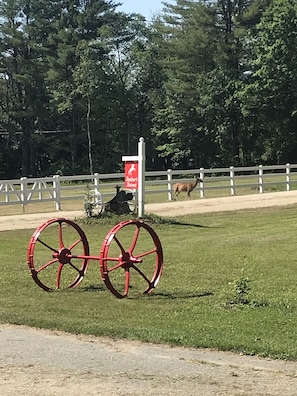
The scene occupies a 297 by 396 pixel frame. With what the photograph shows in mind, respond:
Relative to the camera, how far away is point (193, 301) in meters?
8.62

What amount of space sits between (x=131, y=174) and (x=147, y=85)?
50054mm

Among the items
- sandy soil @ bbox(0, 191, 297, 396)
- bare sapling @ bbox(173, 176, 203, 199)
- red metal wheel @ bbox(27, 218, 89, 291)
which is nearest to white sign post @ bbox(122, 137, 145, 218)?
red metal wheel @ bbox(27, 218, 89, 291)

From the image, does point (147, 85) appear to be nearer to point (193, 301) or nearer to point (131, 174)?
point (131, 174)

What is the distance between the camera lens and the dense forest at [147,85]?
182 feet

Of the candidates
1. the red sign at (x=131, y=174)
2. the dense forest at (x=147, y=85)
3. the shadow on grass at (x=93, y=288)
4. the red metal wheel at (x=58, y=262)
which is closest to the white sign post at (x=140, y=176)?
the red sign at (x=131, y=174)

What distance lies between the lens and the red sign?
18031mm

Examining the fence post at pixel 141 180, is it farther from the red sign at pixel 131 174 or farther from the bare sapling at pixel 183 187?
the bare sapling at pixel 183 187

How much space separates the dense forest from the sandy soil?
48.7 metres

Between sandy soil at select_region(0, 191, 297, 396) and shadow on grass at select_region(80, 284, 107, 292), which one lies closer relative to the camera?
sandy soil at select_region(0, 191, 297, 396)

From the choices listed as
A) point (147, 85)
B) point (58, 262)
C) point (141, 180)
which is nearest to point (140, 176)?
point (141, 180)

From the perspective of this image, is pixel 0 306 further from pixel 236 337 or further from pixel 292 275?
pixel 292 275

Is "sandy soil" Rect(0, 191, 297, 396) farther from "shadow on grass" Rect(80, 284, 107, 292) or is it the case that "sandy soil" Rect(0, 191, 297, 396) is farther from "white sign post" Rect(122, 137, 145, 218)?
"white sign post" Rect(122, 137, 145, 218)

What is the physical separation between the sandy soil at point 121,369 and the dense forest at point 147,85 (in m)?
48.7

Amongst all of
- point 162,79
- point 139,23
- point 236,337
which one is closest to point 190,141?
point 162,79
